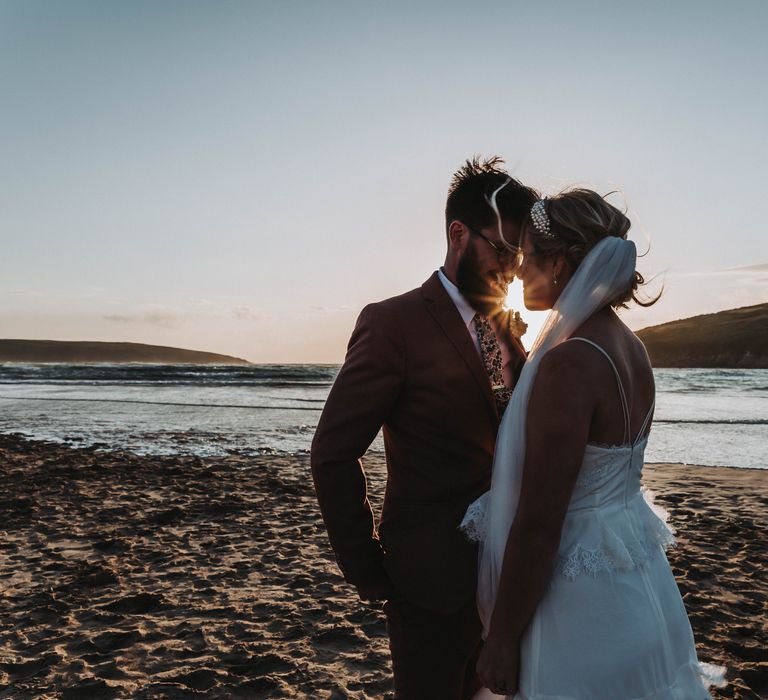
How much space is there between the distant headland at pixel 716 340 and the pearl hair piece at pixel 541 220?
8009cm

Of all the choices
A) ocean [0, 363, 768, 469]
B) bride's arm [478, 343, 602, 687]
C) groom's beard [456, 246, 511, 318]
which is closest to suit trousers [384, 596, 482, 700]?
bride's arm [478, 343, 602, 687]

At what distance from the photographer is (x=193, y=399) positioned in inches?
1103

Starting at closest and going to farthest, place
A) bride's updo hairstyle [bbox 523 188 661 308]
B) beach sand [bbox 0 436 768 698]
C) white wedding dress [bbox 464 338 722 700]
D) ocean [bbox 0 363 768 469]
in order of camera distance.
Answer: white wedding dress [bbox 464 338 722 700] → bride's updo hairstyle [bbox 523 188 661 308] → beach sand [bbox 0 436 768 698] → ocean [bbox 0 363 768 469]

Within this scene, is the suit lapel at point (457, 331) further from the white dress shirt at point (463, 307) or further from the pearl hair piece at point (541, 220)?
the pearl hair piece at point (541, 220)

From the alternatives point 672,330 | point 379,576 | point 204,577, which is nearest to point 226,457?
point 204,577

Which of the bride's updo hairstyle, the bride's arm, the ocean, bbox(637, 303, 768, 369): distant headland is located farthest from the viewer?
bbox(637, 303, 768, 369): distant headland

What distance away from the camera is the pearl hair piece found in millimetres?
1962

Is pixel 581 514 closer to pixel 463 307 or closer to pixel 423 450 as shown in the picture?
pixel 423 450

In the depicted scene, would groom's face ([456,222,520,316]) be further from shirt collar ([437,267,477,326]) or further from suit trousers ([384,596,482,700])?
suit trousers ([384,596,482,700])

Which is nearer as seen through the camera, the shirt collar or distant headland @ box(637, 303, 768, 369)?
the shirt collar

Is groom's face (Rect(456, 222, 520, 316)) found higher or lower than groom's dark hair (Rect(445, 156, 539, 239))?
lower

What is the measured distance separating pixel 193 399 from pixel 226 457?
16.5 metres

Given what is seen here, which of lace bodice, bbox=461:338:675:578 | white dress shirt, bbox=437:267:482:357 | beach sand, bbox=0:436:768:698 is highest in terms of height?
white dress shirt, bbox=437:267:482:357

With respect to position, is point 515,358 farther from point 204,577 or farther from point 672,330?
point 672,330
